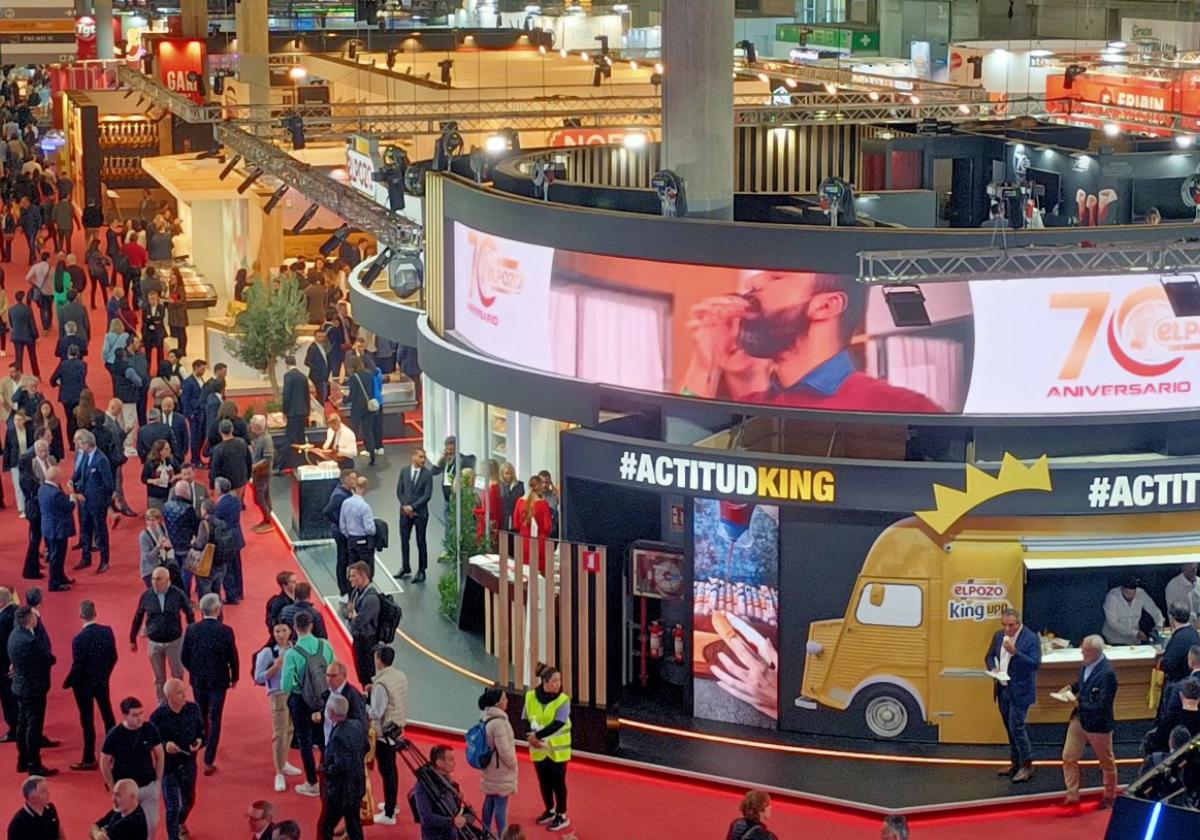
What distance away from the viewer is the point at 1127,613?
13.0m

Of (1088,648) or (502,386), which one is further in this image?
(502,386)

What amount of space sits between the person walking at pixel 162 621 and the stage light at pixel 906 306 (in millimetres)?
4882

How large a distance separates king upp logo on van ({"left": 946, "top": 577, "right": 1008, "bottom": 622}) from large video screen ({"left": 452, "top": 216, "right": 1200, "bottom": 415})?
112 cm

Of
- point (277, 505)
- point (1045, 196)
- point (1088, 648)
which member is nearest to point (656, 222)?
point (1088, 648)

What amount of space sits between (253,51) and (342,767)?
24.9 meters

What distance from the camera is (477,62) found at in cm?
3344

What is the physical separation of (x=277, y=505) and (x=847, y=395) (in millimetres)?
7289

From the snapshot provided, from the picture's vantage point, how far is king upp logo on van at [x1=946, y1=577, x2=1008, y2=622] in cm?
1282

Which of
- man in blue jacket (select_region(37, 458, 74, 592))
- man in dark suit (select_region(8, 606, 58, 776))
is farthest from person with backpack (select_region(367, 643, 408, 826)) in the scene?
man in blue jacket (select_region(37, 458, 74, 592))

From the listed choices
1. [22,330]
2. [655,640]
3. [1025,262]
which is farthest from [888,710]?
[22,330]

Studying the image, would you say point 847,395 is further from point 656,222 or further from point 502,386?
point 502,386

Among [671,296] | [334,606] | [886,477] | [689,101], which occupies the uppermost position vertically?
[689,101]

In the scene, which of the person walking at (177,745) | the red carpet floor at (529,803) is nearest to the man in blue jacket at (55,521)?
the red carpet floor at (529,803)

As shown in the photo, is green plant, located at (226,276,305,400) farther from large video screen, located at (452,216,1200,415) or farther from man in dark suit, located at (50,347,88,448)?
large video screen, located at (452,216,1200,415)
